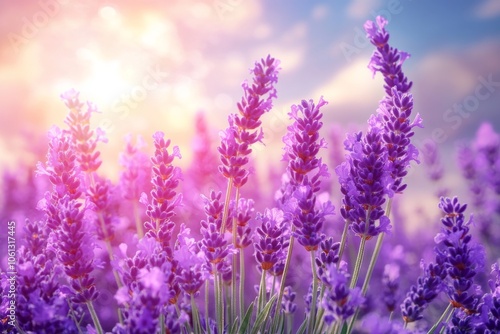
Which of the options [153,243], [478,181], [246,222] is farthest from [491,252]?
[153,243]

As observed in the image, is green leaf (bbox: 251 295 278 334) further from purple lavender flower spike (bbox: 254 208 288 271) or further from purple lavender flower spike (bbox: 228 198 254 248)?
purple lavender flower spike (bbox: 228 198 254 248)

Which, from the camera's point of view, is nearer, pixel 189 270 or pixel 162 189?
pixel 189 270

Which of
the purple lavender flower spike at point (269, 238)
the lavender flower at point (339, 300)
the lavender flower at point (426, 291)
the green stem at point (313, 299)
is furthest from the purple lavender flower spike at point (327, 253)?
the lavender flower at point (426, 291)

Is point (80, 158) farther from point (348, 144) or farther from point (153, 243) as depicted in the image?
point (348, 144)

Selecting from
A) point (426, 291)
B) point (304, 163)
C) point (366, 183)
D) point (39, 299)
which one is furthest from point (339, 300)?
point (39, 299)

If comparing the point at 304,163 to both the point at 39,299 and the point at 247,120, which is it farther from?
the point at 39,299

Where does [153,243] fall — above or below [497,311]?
above
